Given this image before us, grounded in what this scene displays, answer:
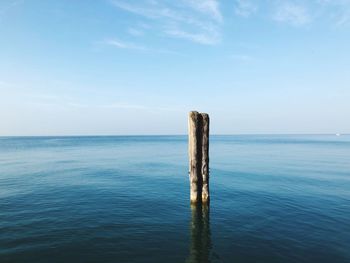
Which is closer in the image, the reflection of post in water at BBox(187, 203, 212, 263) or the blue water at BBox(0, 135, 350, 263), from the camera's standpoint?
the reflection of post in water at BBox(187, 203, 212, 263)

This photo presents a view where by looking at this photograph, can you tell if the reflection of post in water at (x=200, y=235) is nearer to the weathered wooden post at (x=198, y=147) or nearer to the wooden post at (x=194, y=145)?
the weathered wooden post at (x=198, y=147)

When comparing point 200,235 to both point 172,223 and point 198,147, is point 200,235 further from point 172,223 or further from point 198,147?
point 198,147

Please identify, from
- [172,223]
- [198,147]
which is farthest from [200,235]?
[198,147]

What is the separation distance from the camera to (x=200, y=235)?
45.4 ft

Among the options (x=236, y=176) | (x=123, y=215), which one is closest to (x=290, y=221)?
(x=123, y=215)

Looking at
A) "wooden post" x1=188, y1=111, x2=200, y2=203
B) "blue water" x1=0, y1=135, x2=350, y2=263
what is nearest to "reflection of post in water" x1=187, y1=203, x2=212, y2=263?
"blue water" x1=0, y1=135, x2=350, y2=263

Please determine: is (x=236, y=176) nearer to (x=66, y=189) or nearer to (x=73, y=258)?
(x=66, y=189)

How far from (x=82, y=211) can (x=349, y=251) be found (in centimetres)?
1479

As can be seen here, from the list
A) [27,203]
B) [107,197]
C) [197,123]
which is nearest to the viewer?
[197,123]

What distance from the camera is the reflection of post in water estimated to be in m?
11.5

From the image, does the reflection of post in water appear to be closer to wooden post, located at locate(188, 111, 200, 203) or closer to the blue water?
the blue water

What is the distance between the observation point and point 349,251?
11.8 m

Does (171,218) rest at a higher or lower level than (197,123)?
lower

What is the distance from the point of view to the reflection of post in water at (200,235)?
1148 centimetres
